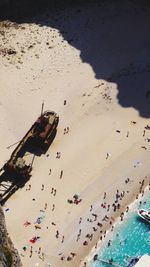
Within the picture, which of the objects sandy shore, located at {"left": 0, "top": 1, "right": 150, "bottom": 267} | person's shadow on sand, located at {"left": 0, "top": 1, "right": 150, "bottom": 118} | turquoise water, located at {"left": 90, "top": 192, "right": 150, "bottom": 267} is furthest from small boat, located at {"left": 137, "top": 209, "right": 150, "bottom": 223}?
person's shadow on sand, located at {"left": 0, "top": 1, "right": 150, "bottom": 118}

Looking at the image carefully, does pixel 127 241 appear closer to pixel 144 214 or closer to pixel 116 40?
pixel 144 214

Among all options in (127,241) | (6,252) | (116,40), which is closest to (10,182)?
(127,241)

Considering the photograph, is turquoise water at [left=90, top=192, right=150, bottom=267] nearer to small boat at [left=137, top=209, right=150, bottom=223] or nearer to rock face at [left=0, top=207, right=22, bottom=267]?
small boat at [left=137, top=209, right=150, bottom=223]

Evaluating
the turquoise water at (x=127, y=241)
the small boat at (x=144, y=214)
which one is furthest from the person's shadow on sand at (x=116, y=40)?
the turquoise water at (x=127, y=241)

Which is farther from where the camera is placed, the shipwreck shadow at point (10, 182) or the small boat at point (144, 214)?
the shipwreck shadow at point (10, 182)

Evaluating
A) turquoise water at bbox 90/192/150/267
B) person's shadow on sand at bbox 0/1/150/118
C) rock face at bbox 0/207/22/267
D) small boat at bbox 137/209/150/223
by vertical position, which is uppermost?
person's shadow on sand at bbox 0/1/150/118

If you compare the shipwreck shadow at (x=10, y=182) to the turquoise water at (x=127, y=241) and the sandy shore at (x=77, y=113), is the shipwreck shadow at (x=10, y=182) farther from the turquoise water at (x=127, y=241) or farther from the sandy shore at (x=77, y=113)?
the turquoise water at (x=127, y=241)
